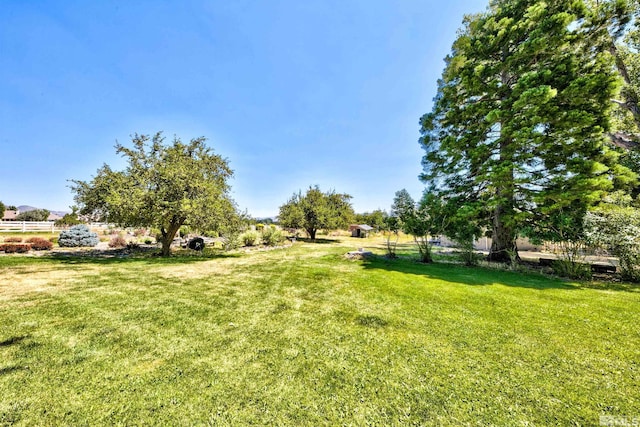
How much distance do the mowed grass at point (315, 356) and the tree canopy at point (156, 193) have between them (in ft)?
15.1

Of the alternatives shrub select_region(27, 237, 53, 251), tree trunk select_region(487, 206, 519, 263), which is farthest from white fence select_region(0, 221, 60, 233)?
tree trunk select_region(487, 206, 519, 263)

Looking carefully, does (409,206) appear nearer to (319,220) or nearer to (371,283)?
(371,283)

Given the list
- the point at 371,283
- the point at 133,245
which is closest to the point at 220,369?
the point at 371,283

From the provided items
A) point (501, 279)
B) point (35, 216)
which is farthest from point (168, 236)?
point (35, 216)

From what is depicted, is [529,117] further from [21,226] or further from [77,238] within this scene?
[21,226]

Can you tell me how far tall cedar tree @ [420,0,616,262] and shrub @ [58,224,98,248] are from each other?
21705 mm

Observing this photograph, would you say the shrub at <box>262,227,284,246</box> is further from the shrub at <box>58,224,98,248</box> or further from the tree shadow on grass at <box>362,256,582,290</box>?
the shrub at <box>58,224,98,248</box>

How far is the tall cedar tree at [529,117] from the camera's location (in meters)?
8.12

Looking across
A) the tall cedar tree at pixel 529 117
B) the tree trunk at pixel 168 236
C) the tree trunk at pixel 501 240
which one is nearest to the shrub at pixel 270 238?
the tree trunk at pixel 168 236

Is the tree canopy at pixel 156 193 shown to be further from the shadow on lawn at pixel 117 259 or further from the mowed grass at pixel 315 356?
the mowed grass at pixel 315 356

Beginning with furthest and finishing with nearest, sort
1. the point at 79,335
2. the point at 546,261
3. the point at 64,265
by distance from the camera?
the point at 546,261 → the point at 64,265 → the point at 79,335

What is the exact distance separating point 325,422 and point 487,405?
59.5 inches

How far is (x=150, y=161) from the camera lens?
36.4ft

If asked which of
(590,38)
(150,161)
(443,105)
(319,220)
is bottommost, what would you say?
(319,220)
